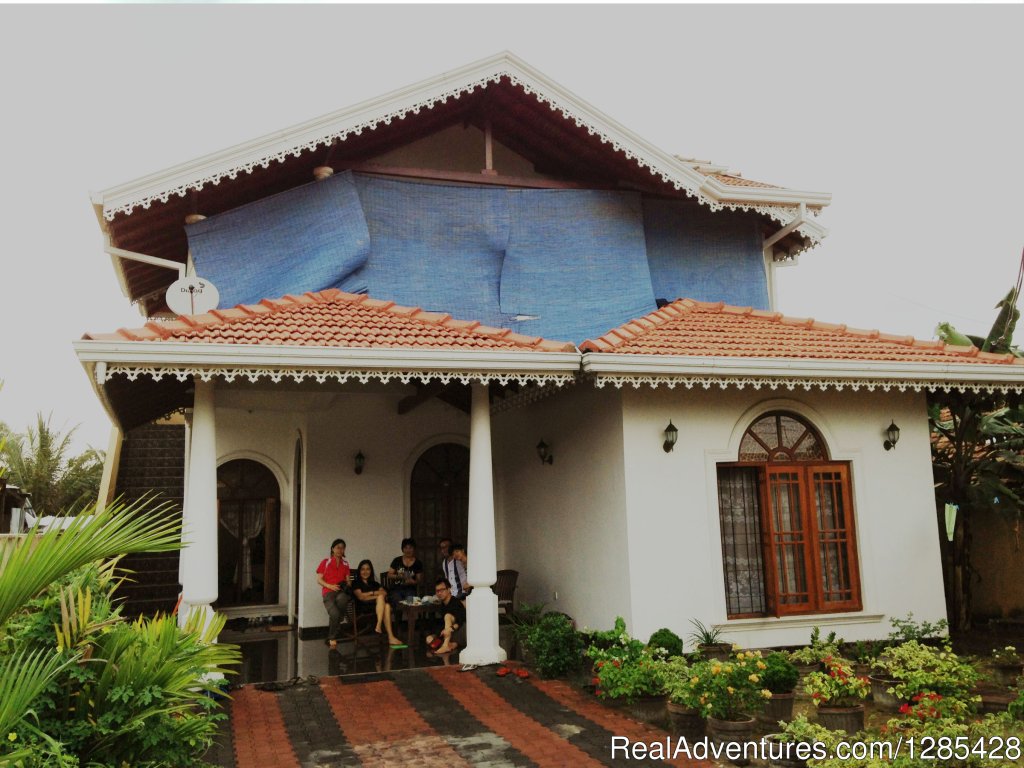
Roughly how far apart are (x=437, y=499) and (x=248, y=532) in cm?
339

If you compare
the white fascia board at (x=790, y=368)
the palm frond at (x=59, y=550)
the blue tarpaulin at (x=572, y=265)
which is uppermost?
the blue tarpaulin at (x=572, y=265)

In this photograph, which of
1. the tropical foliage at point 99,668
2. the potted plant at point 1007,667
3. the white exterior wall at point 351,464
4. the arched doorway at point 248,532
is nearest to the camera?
the tropical foliage at point 99,668

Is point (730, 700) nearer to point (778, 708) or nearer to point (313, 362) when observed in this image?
point (778, 708)

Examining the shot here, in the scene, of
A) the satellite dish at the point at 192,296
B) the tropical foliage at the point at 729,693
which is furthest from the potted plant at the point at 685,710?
the satellite dish at the point at 192,296

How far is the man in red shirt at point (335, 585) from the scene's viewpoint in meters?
10.6

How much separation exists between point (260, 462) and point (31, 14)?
7690 millimetres

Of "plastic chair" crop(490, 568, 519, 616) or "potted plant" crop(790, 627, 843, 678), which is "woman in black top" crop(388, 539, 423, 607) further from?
"potted plant" crop(790, 627, 843, 678)

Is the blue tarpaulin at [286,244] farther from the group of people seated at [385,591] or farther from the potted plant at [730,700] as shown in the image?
the potted plant at [730,700]

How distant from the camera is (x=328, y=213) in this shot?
428 inches

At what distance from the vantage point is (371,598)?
35.0ft

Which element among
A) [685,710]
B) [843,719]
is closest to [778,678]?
[843,719]

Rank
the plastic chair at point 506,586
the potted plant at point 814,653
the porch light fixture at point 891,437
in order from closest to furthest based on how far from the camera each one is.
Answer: the potted plant at point 814,653
the porch light fixture at point 891,437
the plastic chair at point 506,586

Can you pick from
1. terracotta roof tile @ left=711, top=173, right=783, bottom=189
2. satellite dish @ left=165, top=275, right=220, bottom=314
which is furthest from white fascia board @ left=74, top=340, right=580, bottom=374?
terracotta roof tile @ left=711, top=173, right=783, bottom=189

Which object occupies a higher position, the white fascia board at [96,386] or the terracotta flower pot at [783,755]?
the white fascia board at [96,386]
